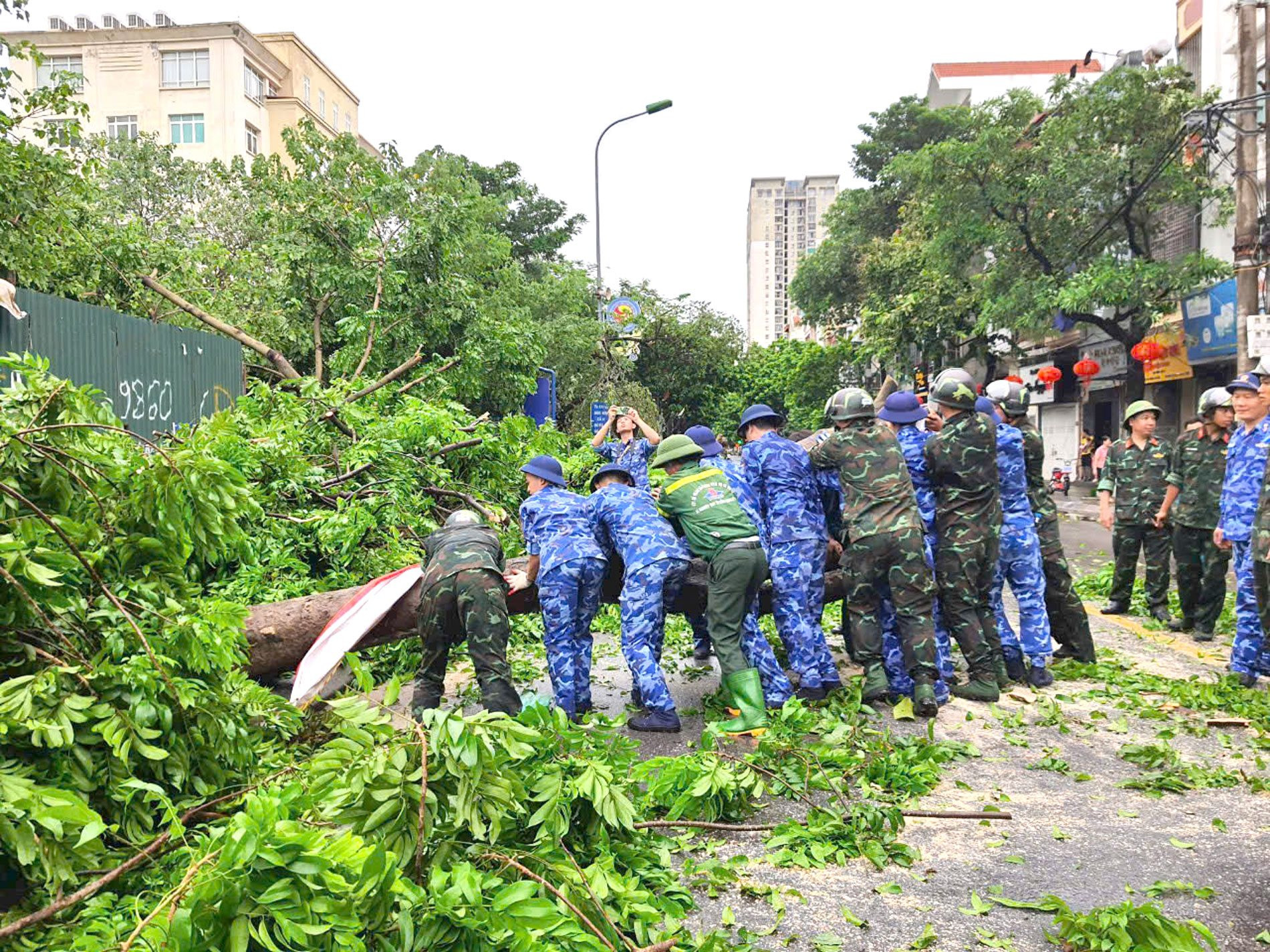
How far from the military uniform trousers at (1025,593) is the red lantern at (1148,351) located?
650 inches

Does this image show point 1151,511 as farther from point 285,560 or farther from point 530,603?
point 285,560

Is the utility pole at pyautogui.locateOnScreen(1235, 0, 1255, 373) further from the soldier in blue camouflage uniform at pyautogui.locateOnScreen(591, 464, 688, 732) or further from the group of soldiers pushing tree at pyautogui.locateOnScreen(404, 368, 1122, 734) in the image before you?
the soldier in blue camouflage uniform at pyautogui.locateOnScreen(591, 464, 688, 732)

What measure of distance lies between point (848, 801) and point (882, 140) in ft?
116

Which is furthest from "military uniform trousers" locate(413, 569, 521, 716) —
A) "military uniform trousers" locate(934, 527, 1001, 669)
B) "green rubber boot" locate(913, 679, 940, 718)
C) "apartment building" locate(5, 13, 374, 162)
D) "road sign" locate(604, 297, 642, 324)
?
"apartment building" locate(5, 13, 374, 162)

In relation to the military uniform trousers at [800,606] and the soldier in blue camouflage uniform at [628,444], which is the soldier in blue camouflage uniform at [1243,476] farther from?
the soldier in blue camouflage uniform at [628,444]

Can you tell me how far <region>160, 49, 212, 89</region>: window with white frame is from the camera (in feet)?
139

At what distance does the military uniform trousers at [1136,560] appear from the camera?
8844 millimetres

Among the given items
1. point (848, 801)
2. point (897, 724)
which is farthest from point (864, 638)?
point (848, 801)

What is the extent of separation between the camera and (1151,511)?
28.9ft

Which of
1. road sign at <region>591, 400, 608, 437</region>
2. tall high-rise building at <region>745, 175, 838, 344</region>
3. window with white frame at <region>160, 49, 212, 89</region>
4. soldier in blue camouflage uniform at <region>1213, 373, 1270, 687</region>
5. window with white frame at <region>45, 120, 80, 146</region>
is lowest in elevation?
soldier in blue camouflage uniform at <region>1213, 373, 1270, 687</region>

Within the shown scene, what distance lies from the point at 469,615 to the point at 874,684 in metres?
2.52

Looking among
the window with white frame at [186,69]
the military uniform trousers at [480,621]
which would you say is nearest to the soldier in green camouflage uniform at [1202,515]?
the military uniform trousers at [480,621]

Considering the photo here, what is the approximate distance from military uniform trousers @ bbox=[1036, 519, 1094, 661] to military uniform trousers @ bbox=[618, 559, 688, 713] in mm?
2863

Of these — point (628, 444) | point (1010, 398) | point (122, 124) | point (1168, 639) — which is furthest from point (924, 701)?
point (122, 124)
